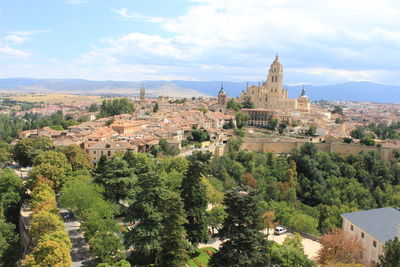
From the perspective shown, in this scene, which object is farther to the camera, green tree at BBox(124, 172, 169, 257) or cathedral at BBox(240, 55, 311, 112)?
cathedral at BBox(240, 55, 311, 112)

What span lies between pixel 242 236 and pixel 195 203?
175 inches

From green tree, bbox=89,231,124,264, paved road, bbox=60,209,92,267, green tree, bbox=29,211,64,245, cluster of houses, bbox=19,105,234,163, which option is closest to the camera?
green tree, bbox=89,231,124,264

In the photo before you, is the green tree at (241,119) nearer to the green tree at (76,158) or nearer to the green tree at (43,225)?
the green tree at (76,158)

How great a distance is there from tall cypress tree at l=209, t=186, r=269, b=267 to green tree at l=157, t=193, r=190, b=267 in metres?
1.50

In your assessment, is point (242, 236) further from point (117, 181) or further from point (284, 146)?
point (284, 146)

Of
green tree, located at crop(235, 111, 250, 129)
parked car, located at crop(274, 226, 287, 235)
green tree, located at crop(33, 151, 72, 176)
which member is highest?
green tree, located at crop(235, 111, 250, 129)

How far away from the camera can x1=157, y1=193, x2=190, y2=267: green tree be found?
712 inches

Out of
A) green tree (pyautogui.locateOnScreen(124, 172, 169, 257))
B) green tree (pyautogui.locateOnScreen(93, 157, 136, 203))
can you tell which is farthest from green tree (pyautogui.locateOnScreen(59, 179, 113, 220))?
green tree (pyautogui.locateOnScreen(124, 172, 169, 257))

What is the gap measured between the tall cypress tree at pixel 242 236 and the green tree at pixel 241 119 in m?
45.7

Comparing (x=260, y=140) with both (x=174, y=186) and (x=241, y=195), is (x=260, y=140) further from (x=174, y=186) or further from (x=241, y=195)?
(x=241, y=195)

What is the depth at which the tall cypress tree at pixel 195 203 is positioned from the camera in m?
20.8

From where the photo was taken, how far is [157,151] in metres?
41.8

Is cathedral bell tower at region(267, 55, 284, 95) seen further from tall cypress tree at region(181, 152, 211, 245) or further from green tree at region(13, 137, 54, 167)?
tall cypress tree at region(181, 152, 211, 245)

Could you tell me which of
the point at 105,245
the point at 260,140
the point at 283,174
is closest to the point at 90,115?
the point at 260,140
